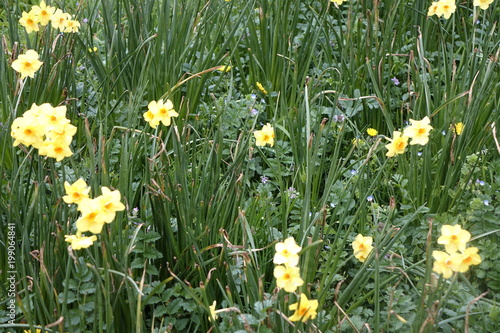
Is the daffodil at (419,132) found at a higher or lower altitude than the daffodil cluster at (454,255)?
higher

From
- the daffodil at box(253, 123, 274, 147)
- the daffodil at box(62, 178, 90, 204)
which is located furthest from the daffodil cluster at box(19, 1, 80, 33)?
the daffodil at box(62, 178, 90, 204)

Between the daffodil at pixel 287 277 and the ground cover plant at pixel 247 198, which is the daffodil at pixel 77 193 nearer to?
the ground cover plant at pixel 247 198

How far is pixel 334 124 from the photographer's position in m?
2.51

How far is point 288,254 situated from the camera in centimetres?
135

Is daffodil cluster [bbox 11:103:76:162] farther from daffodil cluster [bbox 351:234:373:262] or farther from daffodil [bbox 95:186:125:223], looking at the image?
daffodil cluster [bbox 351:234:373:262]

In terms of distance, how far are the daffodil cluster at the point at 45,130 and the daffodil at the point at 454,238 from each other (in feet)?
2.93

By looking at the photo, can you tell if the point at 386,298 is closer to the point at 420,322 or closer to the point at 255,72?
the point at 420,322

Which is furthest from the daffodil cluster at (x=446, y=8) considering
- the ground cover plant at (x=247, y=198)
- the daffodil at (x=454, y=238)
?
the daffodil at (x=454, y=238)

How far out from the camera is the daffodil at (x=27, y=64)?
194 cm

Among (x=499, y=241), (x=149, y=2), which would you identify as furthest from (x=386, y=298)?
(x=149, y=2)

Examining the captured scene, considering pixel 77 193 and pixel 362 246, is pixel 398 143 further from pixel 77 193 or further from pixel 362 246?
pixel 77 193

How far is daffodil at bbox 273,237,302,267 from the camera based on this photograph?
132 cm

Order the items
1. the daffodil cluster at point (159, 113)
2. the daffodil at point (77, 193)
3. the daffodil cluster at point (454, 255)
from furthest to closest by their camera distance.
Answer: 1. the daffodil cluster at point (159, 113)
2. the daffodil at point (77, 193)
3. the daffodil cluster at point (454, 255)

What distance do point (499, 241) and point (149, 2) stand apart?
1.75m
